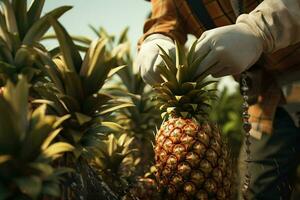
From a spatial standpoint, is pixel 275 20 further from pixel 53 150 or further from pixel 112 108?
pixel 53 150

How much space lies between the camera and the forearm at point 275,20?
1.16 meters

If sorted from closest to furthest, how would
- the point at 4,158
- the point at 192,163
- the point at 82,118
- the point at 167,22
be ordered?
the point at 4,158 < the point at 82,118 < the point at 192,163 < the point at 167,22

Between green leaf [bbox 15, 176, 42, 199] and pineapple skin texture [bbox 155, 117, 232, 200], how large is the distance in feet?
1.60

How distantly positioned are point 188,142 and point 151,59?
329 millimetres

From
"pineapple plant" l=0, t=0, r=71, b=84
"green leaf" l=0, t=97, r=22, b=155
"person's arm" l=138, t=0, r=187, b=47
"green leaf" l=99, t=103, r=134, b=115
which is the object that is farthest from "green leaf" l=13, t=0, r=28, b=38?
"person's arm" l=138, t=0, r=187, b=47

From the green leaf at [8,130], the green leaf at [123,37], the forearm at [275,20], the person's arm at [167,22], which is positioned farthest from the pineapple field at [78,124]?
the green leaf at [123,37]

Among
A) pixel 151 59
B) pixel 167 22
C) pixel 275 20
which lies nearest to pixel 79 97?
pixel 151 59

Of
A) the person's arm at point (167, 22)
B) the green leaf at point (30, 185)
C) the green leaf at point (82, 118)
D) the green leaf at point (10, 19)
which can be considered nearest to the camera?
the green leaf at point (30, 185)

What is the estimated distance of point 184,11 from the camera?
1.56 metres

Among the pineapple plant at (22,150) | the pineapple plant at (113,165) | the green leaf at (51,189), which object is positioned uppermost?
the pineapple plant at (22,150)

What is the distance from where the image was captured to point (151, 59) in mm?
1312

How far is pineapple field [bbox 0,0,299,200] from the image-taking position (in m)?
0.69

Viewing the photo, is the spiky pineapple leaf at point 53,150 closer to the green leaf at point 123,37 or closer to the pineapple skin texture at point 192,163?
the pineapple skin texture at point 192,163

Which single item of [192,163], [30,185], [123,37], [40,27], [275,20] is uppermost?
[40,27]
